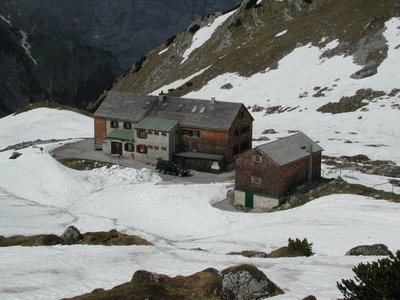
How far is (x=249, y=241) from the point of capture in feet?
147

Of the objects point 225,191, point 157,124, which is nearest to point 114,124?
point 157,124

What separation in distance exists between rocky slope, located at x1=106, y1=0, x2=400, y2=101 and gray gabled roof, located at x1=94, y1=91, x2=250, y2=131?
35512mm

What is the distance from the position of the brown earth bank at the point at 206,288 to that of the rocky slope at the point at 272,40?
263 ft

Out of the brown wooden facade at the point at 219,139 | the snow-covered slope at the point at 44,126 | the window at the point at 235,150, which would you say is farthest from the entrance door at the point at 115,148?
the snow-covered slope at the point at 44,126

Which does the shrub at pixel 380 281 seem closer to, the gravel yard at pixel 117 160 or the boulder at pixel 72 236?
the boulder at pixel 72 236

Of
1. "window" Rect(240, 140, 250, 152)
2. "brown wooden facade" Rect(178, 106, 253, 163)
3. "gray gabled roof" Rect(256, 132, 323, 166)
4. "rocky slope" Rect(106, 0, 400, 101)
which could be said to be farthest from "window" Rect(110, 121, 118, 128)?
"rocky slope" Rect(106, 0, 400, 101)

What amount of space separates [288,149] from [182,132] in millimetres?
19479

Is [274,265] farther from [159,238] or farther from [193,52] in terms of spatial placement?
[193,52]

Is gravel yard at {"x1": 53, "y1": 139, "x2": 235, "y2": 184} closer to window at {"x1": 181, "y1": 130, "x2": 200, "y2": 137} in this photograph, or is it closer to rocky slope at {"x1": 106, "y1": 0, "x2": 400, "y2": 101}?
window at {"x1": 181, "y1": 130, "x2": 200, "y2": 137}

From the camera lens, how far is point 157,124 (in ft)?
249

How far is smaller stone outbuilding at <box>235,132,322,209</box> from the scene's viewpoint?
57.4m

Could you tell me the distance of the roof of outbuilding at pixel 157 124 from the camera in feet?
A: 245

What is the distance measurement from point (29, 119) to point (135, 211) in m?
65.7

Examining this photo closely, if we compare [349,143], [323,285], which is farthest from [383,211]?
[349,143]
